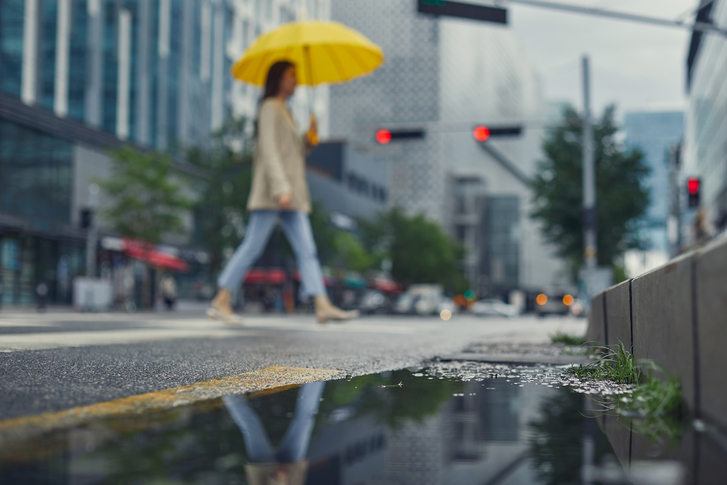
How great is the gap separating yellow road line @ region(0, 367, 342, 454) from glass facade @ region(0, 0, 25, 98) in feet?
92.0

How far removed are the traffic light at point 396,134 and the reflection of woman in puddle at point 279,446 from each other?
18842 mm

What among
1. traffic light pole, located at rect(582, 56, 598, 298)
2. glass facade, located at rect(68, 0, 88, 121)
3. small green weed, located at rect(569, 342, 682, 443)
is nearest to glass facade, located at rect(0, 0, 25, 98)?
glass facade, located at rect(68, 0, 88, 121)

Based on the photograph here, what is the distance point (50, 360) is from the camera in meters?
4.41

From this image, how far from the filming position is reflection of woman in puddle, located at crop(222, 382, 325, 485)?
1734 mm

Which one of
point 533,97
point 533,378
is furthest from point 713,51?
point 533,97

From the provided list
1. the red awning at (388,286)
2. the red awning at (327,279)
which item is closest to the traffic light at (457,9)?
the red awning at (327,279)

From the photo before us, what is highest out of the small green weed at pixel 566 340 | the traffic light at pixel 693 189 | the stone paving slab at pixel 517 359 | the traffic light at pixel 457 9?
the traffic light at pixel 457 9

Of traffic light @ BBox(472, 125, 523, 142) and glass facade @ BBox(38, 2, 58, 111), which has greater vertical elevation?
glass facade @ BBox(38, 2, 58, 111)

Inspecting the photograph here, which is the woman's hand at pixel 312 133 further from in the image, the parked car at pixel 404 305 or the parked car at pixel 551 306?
the parked car at pixel 551 306

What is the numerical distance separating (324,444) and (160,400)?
1.03m

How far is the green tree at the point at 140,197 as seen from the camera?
30656mm

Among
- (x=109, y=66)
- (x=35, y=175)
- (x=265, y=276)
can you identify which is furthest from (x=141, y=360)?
(x=265, y=276)

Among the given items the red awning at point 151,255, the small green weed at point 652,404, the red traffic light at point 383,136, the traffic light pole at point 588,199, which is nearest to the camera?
the small green weed at point 652,404

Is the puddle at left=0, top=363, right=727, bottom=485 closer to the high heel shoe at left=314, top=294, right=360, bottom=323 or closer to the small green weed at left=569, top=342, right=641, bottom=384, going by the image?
the small green weed at left=569, top=342, right=641, bottom=384
